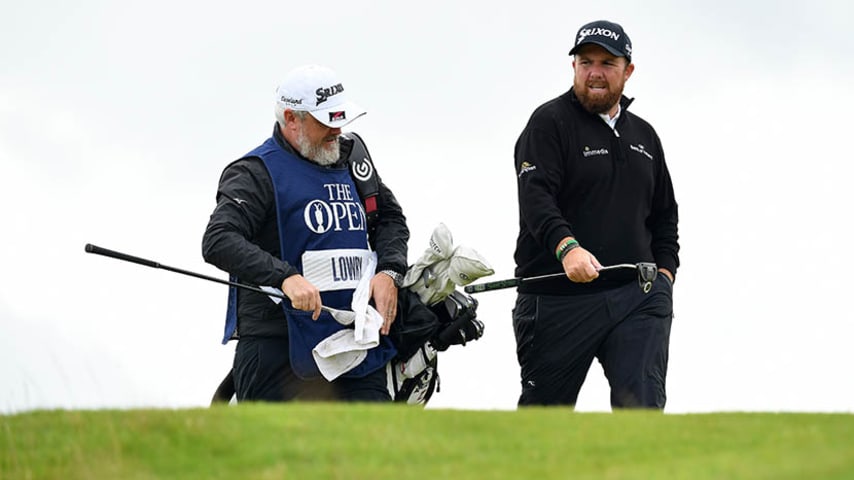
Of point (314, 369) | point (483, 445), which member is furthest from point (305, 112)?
point (483, 445)

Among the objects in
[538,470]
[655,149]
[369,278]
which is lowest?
[538,470]

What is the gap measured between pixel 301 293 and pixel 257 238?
0.75m

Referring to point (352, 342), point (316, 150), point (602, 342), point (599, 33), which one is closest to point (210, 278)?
point (352, 342)

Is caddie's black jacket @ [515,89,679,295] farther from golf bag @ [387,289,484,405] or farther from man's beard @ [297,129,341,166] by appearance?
man's beard @ [297,129,341,166]

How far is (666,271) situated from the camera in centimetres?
1063

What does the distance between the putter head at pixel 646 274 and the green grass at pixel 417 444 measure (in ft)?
7.41

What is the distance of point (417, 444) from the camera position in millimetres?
7234

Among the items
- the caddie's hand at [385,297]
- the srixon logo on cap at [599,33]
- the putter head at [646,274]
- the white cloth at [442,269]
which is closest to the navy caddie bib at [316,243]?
the caddie's hand at [385,297]

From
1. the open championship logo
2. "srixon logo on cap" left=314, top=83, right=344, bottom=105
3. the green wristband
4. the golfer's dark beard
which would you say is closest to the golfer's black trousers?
the green wristband

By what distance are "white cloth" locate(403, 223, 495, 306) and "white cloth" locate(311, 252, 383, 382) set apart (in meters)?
0.39

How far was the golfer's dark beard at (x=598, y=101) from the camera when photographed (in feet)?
34.1

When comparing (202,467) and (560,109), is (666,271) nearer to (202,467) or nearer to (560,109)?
(560,109)

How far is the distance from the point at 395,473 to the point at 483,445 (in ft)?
2.04

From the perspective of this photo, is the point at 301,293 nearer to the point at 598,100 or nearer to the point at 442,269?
the point at 442,269
